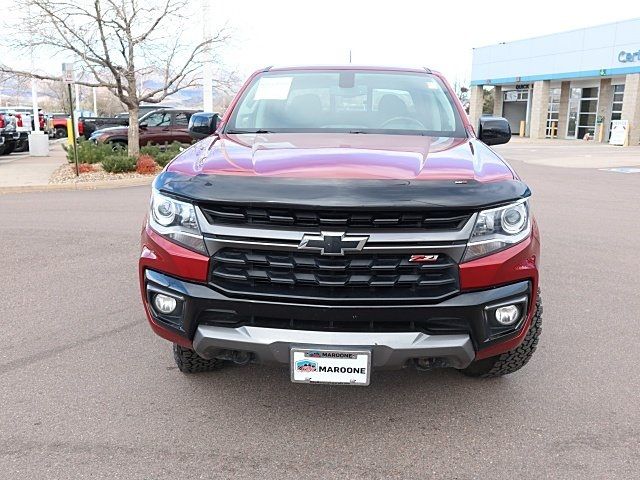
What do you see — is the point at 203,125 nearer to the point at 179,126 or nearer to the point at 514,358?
the point at 514,358

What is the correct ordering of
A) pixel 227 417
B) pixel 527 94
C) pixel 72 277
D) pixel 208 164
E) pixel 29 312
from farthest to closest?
pixel 527 94, pixel 72 277, pixel 29 312, pixel 227 417, pixel 208 164

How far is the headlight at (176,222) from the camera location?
2.77 metres

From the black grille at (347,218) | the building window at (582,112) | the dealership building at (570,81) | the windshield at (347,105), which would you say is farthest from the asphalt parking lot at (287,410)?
the building window at (582,112)

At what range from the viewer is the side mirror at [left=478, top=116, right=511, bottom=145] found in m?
4.54

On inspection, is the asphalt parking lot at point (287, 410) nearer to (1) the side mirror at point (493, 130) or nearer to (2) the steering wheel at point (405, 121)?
(1) the side mirror at point (493, 130)

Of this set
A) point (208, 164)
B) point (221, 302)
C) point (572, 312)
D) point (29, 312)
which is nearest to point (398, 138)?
point (208, 164)

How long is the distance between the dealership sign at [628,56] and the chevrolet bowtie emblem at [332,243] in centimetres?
3389

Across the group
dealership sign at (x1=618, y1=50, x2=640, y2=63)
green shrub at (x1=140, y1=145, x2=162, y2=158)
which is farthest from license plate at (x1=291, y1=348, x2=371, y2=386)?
dealership sign at (x1=618, y1=50, x2=640, y2=63)

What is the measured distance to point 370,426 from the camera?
3.13 m

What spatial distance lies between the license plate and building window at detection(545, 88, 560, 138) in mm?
39775

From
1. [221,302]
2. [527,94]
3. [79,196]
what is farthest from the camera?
[527,94]

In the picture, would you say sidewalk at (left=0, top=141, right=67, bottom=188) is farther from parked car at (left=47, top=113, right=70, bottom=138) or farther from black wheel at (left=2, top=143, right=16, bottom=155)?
parked car at (left=47, top=113, right=70, bottom=138)

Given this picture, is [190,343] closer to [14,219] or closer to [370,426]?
[370,426]

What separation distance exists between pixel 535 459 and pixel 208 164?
6.88ft
